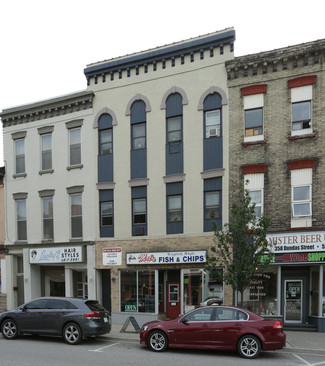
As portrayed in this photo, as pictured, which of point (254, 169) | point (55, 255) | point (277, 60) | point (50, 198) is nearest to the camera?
point (277, 60)

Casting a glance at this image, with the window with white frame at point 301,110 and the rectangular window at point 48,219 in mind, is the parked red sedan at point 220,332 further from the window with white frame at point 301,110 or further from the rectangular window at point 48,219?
the rectangular window at point 48,219

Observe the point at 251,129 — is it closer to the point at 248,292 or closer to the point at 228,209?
the point at 228,209

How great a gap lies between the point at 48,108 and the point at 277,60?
11.3m

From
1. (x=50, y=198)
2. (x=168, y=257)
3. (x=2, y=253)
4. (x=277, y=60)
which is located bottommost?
(x=2, y=253)

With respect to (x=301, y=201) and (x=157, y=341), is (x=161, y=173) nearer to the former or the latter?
(x=301, y=201)

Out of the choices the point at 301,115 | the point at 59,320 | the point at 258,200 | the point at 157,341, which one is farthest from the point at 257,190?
the point at 59,320

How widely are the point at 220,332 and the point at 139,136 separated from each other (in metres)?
9.93

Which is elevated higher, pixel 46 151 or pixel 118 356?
pixel 46 151

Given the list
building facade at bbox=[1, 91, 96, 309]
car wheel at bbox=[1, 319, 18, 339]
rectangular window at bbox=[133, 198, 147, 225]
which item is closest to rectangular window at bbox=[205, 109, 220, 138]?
rectangular window at bbox=[133, 198, 147, 225]

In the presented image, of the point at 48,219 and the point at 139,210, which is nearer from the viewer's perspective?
the point at 139,210

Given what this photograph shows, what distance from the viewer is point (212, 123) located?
16000mm

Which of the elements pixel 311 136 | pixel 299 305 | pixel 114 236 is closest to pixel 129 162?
pixel 114 236

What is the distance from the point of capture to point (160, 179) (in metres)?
16.6

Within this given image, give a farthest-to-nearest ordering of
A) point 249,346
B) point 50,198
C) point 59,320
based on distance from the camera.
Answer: point 50,198, point 59,320, point 249,346
